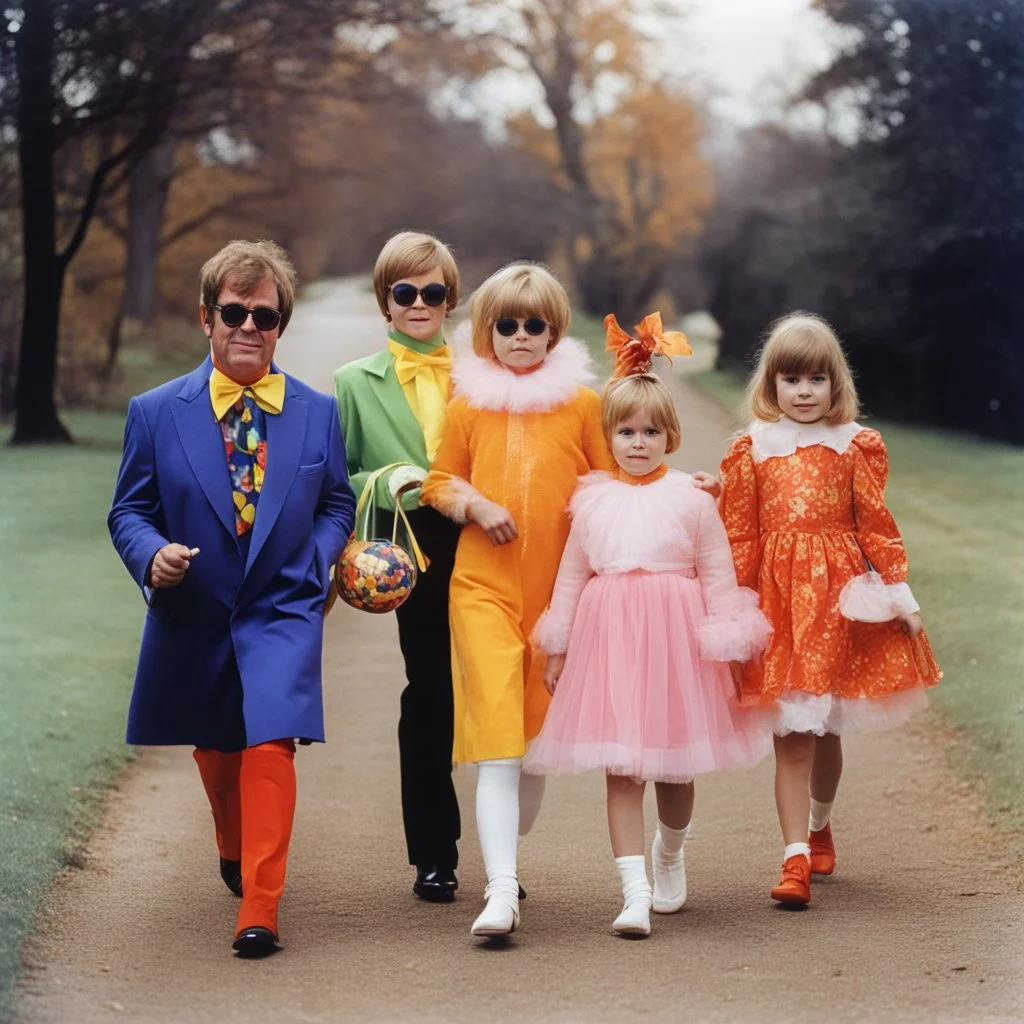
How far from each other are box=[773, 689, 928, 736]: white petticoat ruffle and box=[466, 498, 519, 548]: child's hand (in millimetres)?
990

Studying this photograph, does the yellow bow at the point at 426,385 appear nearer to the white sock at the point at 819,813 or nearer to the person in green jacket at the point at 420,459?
the person in green jacket at the point at 420,459

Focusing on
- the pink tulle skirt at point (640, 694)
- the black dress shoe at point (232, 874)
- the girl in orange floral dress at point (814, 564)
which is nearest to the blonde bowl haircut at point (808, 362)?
the girl in orange floral dress at point (814, 564)

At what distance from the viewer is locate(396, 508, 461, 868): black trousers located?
16.9ft

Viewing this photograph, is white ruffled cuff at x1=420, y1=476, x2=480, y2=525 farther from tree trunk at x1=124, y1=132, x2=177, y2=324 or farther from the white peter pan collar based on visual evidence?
tree trunk at x1=124, y1=132, x2=177, y2=324

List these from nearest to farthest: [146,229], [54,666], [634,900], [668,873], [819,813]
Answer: [634,900] < [668,873] < [819,813] < [54,666] < [146,229]

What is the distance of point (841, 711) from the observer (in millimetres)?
5148

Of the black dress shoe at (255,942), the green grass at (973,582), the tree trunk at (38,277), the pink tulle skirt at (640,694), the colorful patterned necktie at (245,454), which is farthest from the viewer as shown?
the tree trunk at (38,277)

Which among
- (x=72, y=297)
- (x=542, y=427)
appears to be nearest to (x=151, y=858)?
(x=542, y=427)

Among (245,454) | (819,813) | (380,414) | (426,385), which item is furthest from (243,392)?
(819,813)

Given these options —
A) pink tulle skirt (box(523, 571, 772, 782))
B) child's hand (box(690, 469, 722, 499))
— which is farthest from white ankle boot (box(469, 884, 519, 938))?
child's hand (box(690, 469, 722, 499))

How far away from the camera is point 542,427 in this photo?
505 centimetres

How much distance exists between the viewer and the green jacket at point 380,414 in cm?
523

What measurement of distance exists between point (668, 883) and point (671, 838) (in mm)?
148

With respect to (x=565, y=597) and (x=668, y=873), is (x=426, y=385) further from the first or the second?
(x=668, y=873)
